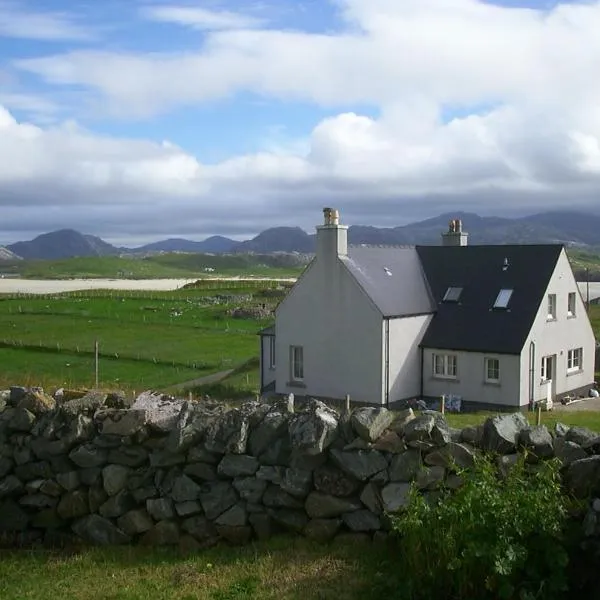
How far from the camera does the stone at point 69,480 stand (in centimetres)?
1137

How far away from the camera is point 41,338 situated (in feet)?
188

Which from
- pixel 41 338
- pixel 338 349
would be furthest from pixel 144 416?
pixel 41 338

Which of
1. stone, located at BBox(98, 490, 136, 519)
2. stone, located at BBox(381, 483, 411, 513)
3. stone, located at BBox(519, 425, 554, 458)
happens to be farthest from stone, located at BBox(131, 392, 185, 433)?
stone, located at BBox(519, 425, 554, 458)

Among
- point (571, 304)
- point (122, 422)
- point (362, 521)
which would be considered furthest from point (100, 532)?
point (571, 304)

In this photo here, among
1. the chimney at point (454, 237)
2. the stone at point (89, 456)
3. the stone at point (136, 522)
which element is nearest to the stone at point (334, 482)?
the stone at point (136, 522)

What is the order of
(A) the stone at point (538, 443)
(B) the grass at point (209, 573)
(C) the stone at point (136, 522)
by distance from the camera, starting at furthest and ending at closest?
(C) the stone at point (136, 522) → (A) the stone at point (538, 443) → (B) the grass at point (209, 573)

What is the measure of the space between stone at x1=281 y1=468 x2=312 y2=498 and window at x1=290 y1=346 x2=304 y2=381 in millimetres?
27492

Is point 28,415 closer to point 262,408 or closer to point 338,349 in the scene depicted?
point 262,408

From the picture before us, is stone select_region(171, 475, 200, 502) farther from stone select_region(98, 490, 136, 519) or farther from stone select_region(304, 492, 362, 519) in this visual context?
stone select_region(304, 492, 362, 519)

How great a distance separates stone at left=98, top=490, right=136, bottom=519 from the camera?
1104cm

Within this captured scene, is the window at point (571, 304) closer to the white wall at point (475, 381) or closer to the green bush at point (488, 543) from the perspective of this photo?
the white wall at point (475, 381)

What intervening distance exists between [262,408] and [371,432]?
1925 millimetres

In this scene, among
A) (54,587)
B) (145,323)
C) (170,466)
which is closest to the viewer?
(54,587)

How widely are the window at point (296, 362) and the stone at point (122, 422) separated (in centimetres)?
2651
